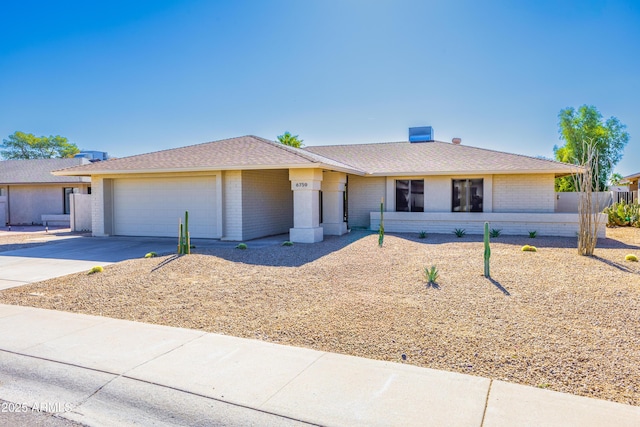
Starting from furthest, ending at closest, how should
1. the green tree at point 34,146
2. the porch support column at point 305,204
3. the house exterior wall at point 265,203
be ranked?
1. the green tree at point 34,146
2. the house exterior wall at point 265,203
3. the porch support column at point 305,204

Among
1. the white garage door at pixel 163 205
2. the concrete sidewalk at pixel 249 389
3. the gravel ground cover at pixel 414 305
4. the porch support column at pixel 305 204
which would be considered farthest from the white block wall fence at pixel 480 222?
the concrete sidewalk at pixel 249 389

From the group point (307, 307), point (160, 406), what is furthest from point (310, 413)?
point (307, 307)

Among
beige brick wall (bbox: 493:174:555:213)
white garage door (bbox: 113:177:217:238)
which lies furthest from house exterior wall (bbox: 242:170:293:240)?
beige brick wall (bbox: 493:174:555:213)

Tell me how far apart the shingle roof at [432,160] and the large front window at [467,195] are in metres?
0.89

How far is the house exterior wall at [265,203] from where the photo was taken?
1688 cm

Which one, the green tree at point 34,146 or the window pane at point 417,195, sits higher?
the green tree at point 34,146

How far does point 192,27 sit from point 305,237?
976cm

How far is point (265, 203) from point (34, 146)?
201 feet

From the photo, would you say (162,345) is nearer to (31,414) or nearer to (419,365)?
(31,414)

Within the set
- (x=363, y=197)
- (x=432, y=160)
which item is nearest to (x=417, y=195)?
(x=432, y=160)

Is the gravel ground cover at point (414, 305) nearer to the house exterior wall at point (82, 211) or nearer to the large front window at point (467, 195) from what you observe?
the large front window at point (467, 195)

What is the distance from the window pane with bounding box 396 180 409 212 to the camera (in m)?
21.0

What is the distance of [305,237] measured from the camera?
15.7 meters

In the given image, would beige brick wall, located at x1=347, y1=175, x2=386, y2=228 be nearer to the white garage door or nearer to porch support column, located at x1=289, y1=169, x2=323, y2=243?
porch support column, located at x1=289, y1=169, x2=323, y2=243
